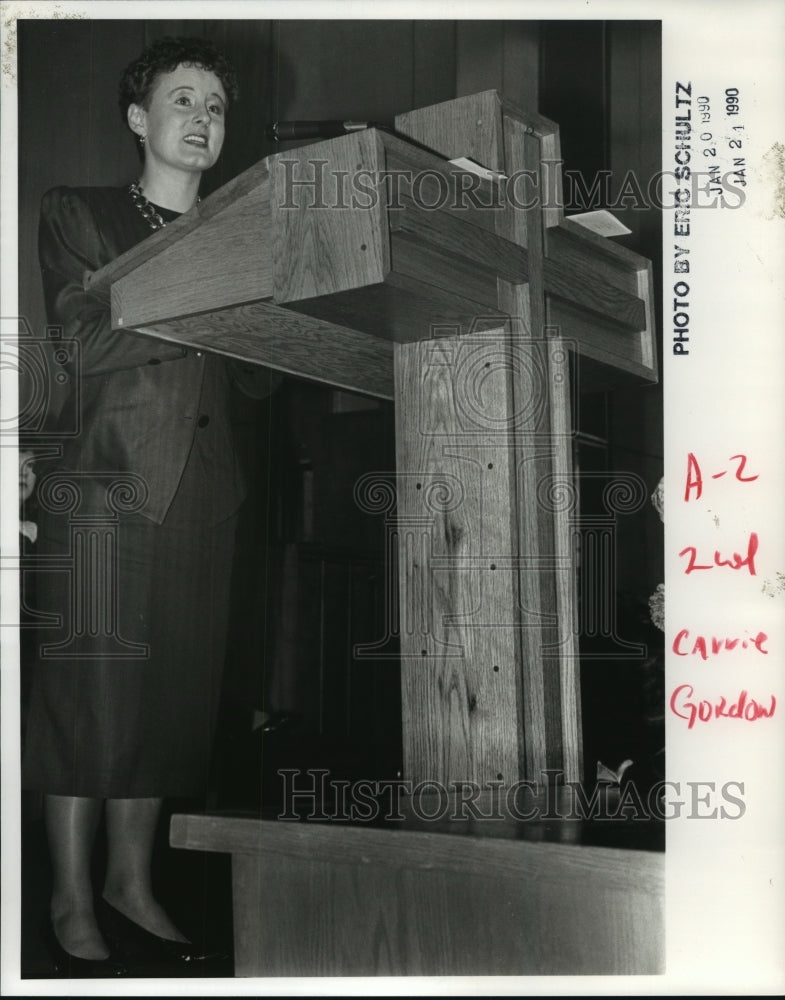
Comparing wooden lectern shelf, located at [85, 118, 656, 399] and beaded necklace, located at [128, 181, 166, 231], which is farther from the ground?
beaded necklace, located at [128, 181, 166, 231]

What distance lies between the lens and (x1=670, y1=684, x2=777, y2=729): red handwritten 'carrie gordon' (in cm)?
120

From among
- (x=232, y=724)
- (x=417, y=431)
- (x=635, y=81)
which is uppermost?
(x=635, y=81)

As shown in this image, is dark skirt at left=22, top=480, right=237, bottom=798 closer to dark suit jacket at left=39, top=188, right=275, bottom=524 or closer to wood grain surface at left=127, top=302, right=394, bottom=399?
dark suit jacket at left=39, top=188, right=275, bottom=524

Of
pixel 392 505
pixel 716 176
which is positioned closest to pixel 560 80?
pixel 716 176

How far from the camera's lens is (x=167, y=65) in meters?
1.24

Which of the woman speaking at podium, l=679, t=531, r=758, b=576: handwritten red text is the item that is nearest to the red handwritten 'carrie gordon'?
l=679, t=531, r=758, b=576: handwritten red text

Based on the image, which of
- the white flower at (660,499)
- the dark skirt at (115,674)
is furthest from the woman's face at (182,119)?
the white flower at (660,499)

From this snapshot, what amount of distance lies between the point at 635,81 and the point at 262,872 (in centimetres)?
91

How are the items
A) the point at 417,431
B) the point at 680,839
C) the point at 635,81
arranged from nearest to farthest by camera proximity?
1. the point at 417,431
2. the point at 680,839
3. the point at 635,81

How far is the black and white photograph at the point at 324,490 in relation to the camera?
3.75ft

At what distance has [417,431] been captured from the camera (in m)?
0.98

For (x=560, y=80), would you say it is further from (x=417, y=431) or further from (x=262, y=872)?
(x=262, y=872)

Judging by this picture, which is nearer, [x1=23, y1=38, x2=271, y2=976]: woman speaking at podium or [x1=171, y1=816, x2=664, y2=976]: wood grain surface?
[x1=171, y1=816, x2=664, y2=976]: wood grain surface

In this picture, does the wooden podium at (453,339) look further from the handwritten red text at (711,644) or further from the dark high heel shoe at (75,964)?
the dark high heel shoe at (75,964)
